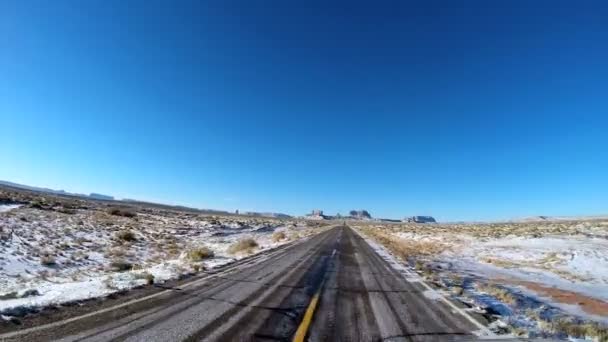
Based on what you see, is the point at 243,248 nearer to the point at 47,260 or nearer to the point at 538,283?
the point at 47,260

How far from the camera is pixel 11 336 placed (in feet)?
18.0

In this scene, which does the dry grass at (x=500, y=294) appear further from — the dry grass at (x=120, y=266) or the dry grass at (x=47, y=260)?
the dry grass at (x=47, y=260)

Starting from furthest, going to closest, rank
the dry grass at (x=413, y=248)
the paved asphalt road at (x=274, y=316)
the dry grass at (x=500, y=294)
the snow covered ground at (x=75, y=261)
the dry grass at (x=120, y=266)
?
the dry grass at (x=413, y=248)
the dry grass at (x=120, y=266)
the dry grass at (x=500, y=294)
the snow covered ground at (x=75, y=261)
the paved asphalt road at (x=274, y=316)

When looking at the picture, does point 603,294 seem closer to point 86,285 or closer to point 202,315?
point 202,315

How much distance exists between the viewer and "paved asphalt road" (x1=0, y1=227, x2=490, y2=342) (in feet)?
20.3

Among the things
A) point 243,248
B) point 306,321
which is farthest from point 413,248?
point 306,321

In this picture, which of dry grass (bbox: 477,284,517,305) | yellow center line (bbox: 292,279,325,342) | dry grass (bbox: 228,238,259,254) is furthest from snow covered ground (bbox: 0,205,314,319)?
dry grass (bbox: 477,284,517,305)

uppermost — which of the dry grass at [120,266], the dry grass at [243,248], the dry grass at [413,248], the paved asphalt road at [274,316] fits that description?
the paved asphalt road at [274,316]

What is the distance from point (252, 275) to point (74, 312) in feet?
22.8

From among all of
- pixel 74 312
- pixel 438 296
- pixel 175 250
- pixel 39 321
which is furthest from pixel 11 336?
pixel 175 250

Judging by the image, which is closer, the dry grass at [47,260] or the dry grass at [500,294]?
the dry grass at [500,294]

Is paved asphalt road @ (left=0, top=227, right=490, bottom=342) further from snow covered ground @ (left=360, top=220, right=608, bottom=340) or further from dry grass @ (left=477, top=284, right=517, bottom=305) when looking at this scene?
dry grass @ (left=477, top=284, right=517, bottom=305)

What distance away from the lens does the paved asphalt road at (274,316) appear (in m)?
6.18

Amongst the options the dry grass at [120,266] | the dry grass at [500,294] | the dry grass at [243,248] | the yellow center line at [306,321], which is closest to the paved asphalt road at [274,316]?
the yellow center line at [306,321]
